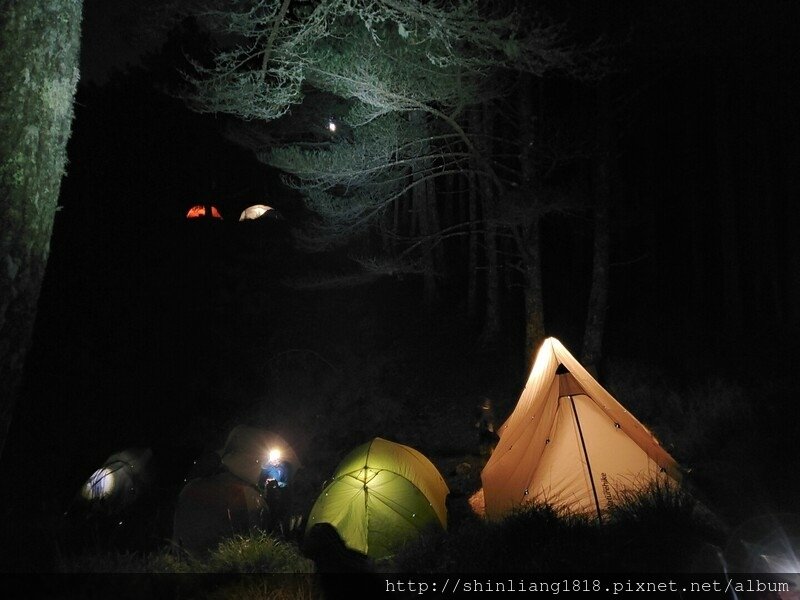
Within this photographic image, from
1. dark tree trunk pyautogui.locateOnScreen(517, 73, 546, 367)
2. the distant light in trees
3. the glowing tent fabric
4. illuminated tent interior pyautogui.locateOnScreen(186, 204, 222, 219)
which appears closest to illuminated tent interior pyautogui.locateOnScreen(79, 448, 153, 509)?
the distant light in trees

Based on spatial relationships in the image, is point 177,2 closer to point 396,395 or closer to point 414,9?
point 414,9

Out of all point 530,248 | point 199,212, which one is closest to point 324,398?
point 530,248

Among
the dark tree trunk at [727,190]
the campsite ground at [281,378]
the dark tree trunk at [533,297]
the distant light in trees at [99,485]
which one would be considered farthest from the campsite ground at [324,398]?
the dark tree trunk at [727,190]

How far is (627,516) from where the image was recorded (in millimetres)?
4316

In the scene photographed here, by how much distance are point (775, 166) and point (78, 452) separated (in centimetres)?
2036

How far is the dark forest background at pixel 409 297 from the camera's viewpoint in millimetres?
9742

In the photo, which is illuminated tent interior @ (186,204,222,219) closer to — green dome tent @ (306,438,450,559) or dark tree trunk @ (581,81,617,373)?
dark tree trunk @ (581,81,617,373)

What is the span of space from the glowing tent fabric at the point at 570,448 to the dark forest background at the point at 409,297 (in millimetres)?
1309

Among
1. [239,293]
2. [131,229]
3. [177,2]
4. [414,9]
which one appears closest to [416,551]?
[414,9]

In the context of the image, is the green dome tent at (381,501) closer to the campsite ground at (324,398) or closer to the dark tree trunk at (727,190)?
Answer: the campsite ground at (324,398)

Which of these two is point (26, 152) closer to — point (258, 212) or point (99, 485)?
point (99, 485)

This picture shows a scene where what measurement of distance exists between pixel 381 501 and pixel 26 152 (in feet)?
17.3

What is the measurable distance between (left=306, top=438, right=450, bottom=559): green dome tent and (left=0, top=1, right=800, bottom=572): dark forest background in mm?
3339

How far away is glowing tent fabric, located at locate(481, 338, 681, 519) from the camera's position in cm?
579
